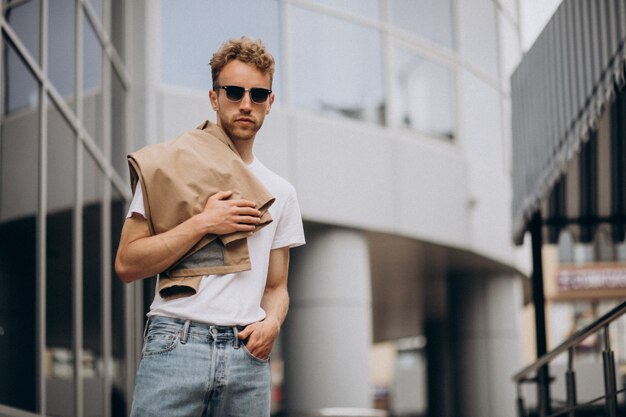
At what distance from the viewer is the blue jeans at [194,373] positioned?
8.62 ft

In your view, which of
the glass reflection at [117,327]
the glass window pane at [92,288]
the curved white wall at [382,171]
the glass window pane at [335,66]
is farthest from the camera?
the glass window pane at [335,66]

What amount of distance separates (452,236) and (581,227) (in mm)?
5503

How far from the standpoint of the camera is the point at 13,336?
20.6 feet

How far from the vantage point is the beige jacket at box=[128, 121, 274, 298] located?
267cm

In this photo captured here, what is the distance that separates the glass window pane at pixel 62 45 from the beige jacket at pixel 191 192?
220 inches

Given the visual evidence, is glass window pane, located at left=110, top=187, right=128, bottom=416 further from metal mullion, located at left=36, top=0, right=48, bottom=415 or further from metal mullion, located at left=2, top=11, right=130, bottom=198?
metal mullion, located at left=36, top=0, right=48, bottom=415

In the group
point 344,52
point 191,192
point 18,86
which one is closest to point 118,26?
point 344,52

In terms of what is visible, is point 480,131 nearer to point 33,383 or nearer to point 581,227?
point 581,227

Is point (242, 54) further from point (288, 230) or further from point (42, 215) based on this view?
point (42, 215)

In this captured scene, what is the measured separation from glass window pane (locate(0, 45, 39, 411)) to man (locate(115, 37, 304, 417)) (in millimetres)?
3585

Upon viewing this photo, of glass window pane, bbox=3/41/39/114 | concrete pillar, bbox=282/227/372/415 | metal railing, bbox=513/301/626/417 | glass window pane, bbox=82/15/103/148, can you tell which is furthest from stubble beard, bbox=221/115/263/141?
concrete pillar, bbox=282/227/372/415

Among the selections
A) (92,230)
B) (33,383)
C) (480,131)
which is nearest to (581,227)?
(92,230)

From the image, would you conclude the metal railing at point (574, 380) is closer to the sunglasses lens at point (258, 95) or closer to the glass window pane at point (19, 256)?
the sunglasses lens at point (258, 95)

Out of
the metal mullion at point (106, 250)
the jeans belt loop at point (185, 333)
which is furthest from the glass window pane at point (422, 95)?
the jeans belt loop at point (185, 333)
